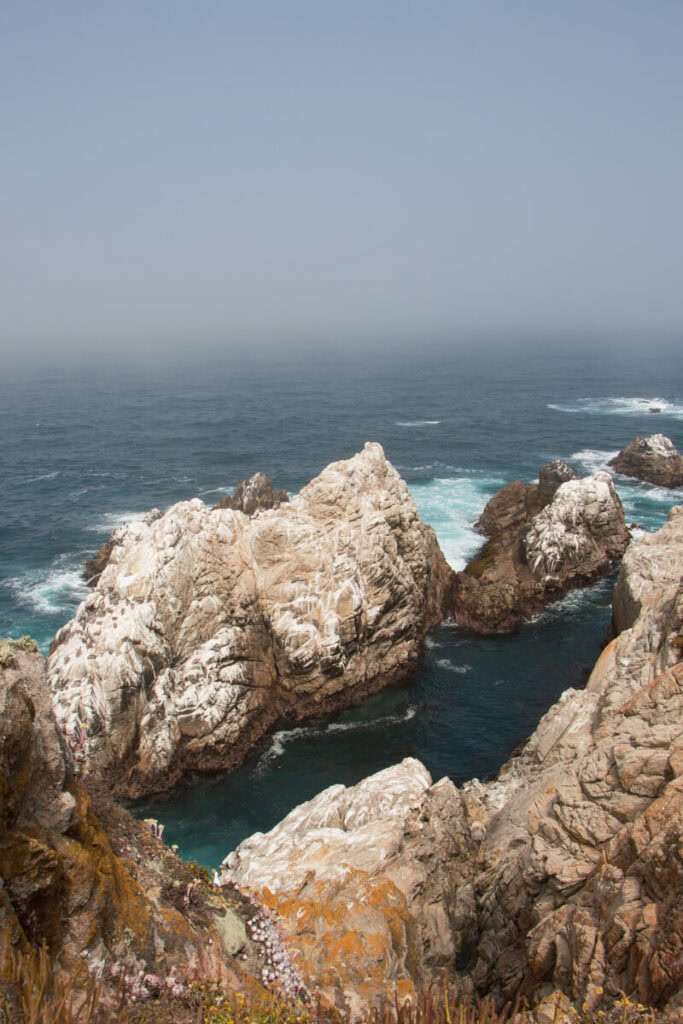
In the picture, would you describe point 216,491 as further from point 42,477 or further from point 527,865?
point 527,865

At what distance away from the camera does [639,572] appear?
33.1 meters

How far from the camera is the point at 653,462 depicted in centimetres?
6869

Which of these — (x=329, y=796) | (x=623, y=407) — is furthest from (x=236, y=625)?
(x=623, y=407)

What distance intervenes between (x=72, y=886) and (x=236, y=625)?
24.5 meters

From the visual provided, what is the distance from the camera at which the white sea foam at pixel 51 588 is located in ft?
146

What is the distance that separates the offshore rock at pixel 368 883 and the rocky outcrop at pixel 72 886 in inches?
128

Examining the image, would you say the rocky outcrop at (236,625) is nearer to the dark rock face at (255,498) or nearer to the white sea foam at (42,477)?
the dark rock face at (255,498)

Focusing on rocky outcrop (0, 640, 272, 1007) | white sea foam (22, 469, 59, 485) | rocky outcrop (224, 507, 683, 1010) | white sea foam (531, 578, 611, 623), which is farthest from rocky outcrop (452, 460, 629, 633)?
white sea foam (22, 469, 59, 485)

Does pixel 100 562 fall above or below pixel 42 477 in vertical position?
below

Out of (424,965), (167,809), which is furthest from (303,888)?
(167,809)

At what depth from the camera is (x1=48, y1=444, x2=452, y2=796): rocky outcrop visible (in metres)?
30.1

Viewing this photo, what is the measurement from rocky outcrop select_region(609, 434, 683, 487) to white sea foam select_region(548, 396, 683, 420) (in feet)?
112

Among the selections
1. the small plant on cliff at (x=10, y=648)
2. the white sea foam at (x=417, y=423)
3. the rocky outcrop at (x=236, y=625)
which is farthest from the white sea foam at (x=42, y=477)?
the small plant on cliff at (x=10, y=648)

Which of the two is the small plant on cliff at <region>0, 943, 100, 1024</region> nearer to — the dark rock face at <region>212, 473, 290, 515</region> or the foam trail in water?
the dark rock face at <region>212, 473, 290, 515</region>
